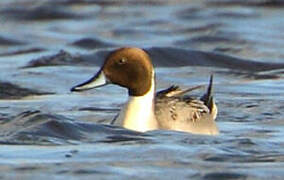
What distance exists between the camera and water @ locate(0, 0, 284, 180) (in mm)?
11141

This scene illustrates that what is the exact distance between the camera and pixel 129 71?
42.9 feet

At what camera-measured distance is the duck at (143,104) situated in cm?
1290

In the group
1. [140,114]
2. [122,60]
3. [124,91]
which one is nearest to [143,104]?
[140,114]

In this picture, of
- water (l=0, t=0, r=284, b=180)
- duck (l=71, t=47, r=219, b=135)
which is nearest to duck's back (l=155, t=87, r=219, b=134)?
duck (l=71, t=47, r=219, b=135)

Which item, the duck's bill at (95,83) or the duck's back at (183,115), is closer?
the duck's back at (183,115)

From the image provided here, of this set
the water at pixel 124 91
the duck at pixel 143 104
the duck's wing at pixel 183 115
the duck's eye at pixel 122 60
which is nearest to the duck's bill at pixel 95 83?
the duck at pixel 143 104

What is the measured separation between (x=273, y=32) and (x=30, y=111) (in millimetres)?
8761

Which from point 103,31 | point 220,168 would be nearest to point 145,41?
point 103,31

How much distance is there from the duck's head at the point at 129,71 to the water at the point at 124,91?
0.40 meters

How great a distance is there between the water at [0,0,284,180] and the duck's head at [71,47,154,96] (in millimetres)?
403

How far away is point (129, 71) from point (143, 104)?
1.01ft

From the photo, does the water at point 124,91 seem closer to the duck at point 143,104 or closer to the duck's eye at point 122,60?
the duck at point 143,104

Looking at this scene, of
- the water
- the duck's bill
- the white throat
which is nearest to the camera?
the water

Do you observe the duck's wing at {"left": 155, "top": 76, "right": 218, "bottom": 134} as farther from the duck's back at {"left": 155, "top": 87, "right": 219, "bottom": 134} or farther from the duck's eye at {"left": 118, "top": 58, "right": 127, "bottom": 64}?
the duck's eye at {"left": 118, "top": 58, "right": 127, "bottom": 64}
